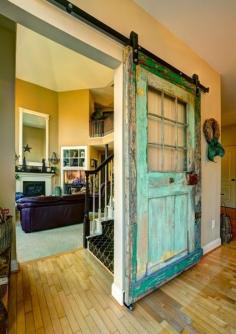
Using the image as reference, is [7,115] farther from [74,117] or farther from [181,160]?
[74,117]

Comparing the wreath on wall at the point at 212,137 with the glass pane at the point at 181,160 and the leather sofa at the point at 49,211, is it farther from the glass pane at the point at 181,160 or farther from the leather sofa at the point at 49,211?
the leather sofa at the point at 49,211

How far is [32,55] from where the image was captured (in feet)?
19.5

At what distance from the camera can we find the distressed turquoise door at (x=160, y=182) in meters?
1.56

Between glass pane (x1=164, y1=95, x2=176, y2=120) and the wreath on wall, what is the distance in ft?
2.30

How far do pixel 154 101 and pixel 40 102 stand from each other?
283 inches

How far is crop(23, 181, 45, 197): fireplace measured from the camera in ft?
22.9

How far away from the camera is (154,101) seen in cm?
181

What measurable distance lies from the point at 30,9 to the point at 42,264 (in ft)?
8.20

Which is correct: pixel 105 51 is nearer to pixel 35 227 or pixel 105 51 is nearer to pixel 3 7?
pixel 3 7

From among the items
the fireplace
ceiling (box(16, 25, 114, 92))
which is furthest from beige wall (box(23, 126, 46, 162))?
ceiling (box(16, 25, 114, 92))

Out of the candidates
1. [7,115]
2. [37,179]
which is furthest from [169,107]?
[37,179]

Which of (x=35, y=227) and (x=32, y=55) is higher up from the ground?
(x=32, y=55)

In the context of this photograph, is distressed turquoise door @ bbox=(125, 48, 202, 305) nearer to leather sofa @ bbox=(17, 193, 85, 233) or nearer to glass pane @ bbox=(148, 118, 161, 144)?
glass pane @ bbox=(148, 118, 161, 144)

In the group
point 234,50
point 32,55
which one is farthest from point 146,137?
point 32,55
